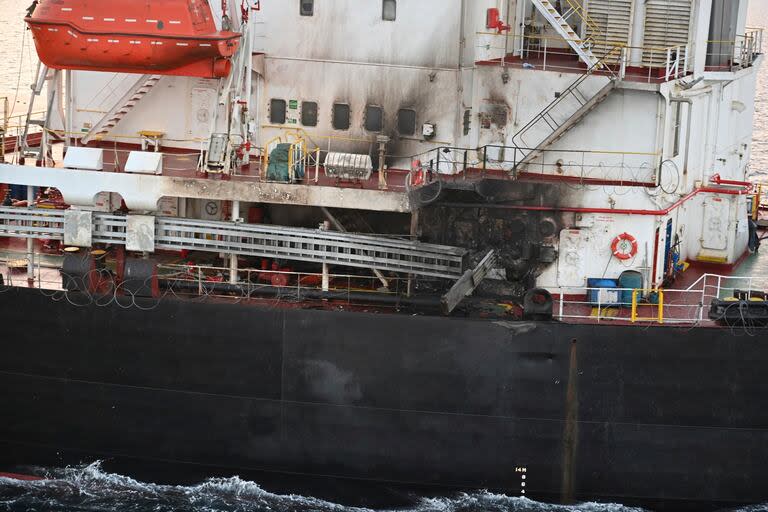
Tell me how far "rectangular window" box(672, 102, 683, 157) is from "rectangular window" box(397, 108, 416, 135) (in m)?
5.18

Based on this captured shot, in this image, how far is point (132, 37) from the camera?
2586 cm

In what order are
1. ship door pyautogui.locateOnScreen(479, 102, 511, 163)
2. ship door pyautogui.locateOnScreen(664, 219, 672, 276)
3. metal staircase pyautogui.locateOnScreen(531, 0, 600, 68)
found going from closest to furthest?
metal staircase pyautogui.locateOnScreen(531, 0, 600, 68) < ship door pyautogui.locateOnScreen(479, 102, 511, 163) < ship door pyautogui.locateOnScreen(664, 219, 672, 276)

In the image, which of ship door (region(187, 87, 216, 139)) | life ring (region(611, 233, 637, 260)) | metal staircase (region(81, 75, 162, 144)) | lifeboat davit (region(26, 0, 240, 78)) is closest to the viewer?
life ring (region(611, 233, 637, 260))

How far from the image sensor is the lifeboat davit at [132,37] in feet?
84.6

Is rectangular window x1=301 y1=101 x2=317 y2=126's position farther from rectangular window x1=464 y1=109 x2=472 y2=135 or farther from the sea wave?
the sea wave

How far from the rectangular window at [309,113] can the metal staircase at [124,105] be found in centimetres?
307

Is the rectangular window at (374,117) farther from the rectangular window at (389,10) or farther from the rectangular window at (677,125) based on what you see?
the rectangular window at (677,125)

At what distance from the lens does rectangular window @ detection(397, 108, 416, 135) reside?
2719 cm

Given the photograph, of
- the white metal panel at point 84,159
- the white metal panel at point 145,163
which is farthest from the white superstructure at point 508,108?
the white metal panel at point 84,159

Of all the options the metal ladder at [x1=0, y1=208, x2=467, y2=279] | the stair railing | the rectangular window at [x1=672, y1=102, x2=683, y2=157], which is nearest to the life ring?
the rectangular window at [x1=672, y1=102, x2=683, y2=157]

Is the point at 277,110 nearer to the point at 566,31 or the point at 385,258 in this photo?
the point at 385,258

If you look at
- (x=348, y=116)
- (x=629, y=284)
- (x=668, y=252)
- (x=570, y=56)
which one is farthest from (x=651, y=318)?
(x=348, y=116)

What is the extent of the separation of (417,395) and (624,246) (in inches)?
193

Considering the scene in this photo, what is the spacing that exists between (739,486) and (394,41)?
1100 centimetres
